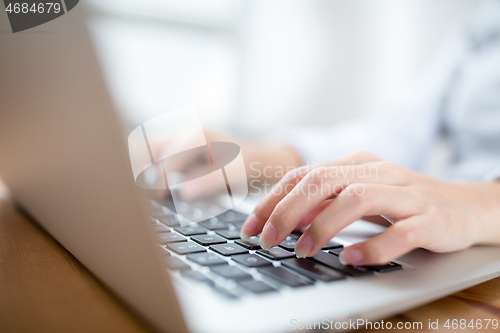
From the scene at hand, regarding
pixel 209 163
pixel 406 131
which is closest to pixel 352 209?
pixel 209 163

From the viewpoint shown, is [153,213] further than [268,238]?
No

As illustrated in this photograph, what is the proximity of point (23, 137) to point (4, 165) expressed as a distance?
11 cm

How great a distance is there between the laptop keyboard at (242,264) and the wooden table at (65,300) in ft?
0.12

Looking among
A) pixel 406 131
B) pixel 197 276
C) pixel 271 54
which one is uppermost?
pixel 271 54

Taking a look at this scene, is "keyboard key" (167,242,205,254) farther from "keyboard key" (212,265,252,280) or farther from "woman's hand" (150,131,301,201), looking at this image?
"woman's hand" (150,131,301,201)

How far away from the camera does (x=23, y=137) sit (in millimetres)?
223

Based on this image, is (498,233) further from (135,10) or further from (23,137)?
(135,10)

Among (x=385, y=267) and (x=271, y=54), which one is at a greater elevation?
(x=271, y=54)

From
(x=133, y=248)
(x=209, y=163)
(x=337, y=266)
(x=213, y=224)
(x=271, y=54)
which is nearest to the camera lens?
(x=133, y=248)

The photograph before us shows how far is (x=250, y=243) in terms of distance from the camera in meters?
0.29

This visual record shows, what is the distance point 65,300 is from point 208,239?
126 millimetres

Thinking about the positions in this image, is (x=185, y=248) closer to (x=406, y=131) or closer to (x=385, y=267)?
(x=385, y=267)

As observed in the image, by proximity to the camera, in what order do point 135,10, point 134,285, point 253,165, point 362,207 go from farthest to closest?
point 135,10, point 253,165, point 362,207, point 134,285

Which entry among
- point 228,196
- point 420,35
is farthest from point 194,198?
point 420,35
